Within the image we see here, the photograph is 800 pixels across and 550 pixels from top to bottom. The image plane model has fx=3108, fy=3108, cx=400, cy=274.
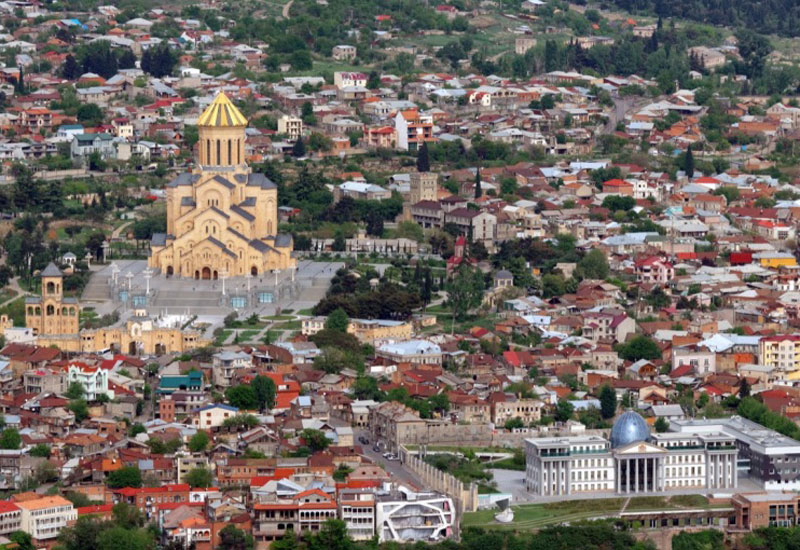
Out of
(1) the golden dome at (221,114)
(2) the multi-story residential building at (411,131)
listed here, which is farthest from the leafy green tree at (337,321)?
(2) the multi-story residential building at (411,131)

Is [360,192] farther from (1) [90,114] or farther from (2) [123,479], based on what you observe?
(2) [123,479]

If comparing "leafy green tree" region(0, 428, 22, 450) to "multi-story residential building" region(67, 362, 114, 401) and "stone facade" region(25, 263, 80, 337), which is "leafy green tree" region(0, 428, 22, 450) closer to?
"multi-story residential building" region(67, 362, 114, 401)

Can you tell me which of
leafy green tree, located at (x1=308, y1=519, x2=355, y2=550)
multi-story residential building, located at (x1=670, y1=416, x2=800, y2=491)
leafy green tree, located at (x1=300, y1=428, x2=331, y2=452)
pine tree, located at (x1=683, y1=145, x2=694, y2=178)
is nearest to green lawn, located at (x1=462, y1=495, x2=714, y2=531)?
multi-story residential building, located at (x1=670, y1=416, x2=800, y2=491)

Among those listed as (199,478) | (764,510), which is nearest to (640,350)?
(764,510)

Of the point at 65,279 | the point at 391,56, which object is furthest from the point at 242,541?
the point at 391,56

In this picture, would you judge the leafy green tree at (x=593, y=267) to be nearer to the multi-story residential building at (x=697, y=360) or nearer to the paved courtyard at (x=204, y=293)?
the paved courtyard at (x=204, y=293)

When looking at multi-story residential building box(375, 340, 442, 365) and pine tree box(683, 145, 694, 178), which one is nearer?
multi-story residential building box(375, 340, 442, 365)
